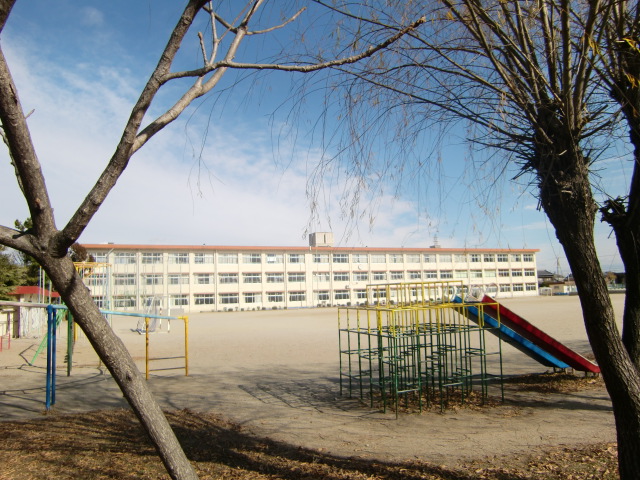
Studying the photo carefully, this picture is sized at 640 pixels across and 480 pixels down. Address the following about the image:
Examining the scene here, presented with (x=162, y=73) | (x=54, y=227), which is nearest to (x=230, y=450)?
(x=54, y=227)

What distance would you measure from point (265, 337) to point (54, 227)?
21226 mm

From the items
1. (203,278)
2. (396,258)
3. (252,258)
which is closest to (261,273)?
(252,258)

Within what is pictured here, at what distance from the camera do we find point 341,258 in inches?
2537

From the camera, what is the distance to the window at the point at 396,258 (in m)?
65.0

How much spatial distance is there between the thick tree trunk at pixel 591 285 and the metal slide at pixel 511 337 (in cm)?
581

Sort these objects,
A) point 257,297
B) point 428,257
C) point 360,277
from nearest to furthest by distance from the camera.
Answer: point 257,297 < point 360,277 < point 428,257

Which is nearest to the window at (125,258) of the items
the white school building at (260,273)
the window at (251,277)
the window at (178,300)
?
the white school building at (260,273)

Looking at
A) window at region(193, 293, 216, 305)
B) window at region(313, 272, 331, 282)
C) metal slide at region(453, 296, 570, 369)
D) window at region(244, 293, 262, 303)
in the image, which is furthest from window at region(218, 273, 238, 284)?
metal slide at region(453, 296, 570, 369)

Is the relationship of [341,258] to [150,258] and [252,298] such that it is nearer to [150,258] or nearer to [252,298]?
[252,298]

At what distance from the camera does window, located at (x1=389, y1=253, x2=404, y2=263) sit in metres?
65.0

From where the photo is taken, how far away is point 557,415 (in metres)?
7.85

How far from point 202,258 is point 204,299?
16.1ft

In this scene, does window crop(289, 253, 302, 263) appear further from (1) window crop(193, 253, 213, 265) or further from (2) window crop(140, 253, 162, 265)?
(2) window crop(140, 253, 162, 265)

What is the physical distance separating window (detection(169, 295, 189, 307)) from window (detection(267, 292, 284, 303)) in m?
10.2
